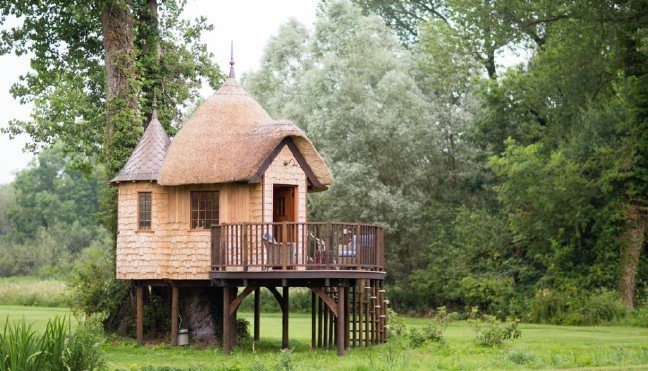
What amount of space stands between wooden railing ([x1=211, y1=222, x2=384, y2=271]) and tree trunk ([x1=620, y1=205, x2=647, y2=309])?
15343 mm

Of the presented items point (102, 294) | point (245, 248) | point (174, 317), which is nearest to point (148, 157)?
point (174, 317)

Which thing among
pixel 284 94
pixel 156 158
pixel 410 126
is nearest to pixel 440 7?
pixel 284 94

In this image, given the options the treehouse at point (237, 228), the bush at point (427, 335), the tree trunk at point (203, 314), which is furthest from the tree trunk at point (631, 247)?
the tree trunk at point (203, 314)

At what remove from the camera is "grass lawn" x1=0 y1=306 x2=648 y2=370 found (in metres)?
22.8

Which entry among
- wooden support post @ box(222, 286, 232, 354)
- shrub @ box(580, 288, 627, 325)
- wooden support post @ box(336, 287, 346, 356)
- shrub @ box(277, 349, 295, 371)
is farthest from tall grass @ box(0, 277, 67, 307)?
shrub @ box(277, 349, 295, 371)

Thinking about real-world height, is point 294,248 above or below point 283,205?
below

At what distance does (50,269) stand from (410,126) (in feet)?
68.6

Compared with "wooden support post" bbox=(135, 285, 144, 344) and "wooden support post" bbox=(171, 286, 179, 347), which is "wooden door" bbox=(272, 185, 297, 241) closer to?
"wooden support post" bbox=(171, 286, 179, 347)

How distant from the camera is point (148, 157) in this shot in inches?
1224

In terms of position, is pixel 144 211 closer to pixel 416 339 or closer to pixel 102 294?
pixel 102 294

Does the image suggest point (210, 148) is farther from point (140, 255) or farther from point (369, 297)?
point (369, 297)

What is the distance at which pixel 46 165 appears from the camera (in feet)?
335

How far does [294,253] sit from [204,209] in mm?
3275

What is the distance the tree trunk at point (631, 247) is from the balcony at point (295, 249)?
15.4m
